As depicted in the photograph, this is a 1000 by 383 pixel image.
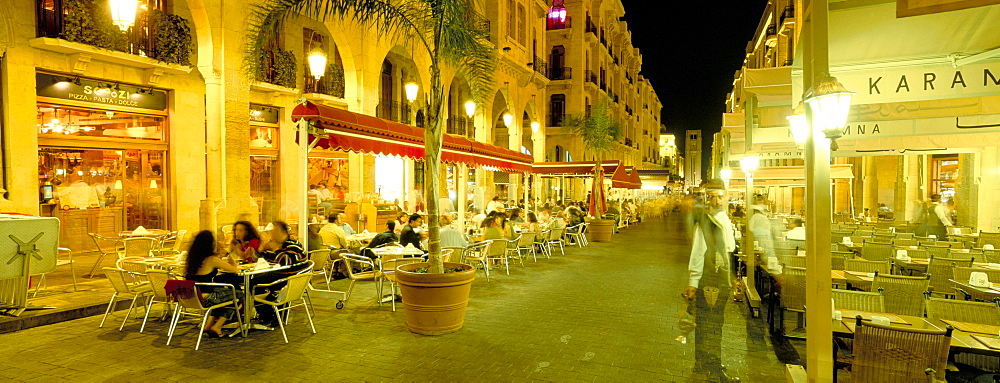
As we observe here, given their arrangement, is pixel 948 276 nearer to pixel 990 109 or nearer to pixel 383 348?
pixel 990 109

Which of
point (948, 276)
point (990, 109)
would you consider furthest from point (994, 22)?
point (948, 276)

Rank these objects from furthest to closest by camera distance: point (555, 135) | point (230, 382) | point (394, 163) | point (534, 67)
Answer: point (555, 135) → point (534, 67) → point (394, 163) → point (230, 382)

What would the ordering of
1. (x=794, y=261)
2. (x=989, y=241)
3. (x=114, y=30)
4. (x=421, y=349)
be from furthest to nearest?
(x=114, y=30) → (x=989, y=241) → (x=794, y=261) → (x=421, y=349)

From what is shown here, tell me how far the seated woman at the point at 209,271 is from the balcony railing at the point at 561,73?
2916cm

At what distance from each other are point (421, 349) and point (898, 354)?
4361mm

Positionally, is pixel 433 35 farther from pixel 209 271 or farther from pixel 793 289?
pixel 793 289

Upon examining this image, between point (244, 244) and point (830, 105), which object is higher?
point (830, 105)

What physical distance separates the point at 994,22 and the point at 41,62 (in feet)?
48.1

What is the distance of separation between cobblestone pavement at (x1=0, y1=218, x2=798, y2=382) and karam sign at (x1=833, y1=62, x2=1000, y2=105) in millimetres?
2919

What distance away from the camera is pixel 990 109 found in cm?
688

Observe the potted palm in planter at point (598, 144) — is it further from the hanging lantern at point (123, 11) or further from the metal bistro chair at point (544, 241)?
the hanging lantern at point (123, 11)

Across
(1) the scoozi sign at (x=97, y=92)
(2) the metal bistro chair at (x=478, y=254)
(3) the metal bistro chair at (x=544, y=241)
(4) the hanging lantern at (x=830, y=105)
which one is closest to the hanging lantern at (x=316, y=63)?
(2) the metal bistro chair at (x=478, y=254)

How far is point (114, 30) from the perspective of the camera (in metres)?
11.1

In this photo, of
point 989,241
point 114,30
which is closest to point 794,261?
point 989,241
